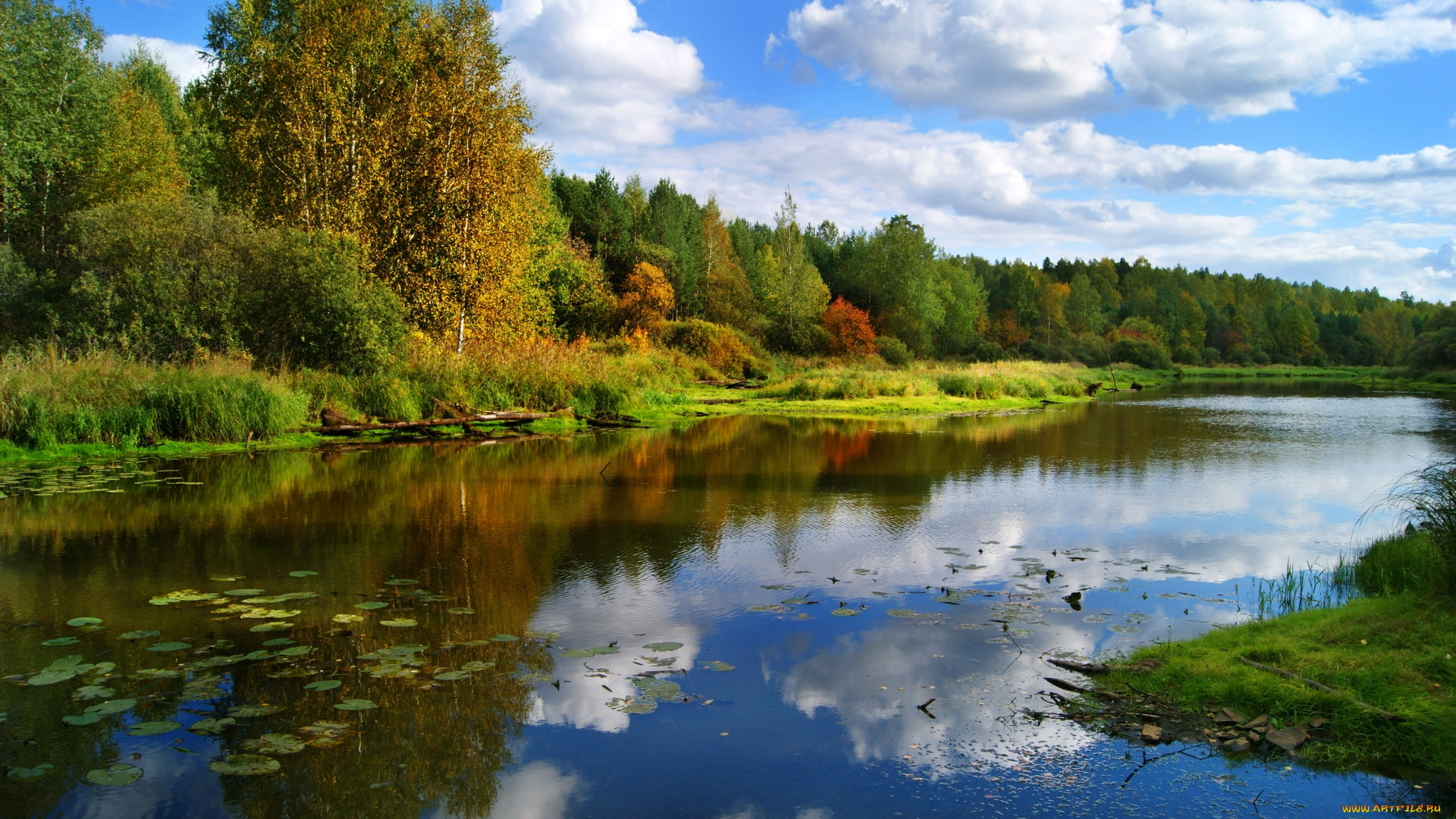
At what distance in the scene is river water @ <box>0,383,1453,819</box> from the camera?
14.0 ft

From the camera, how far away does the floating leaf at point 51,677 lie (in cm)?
531

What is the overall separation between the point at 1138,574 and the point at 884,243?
198 feet

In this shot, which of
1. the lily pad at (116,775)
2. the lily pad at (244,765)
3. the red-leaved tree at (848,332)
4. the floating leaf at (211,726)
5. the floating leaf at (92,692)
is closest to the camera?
the lily pad at (116,775)

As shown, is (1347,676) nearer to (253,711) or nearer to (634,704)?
(634,704)

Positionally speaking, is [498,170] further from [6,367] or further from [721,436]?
[6,367]

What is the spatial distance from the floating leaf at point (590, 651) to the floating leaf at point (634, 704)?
0.81 m

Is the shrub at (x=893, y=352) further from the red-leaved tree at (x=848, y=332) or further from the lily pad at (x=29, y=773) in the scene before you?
the lily pad at (x=29, y=773)

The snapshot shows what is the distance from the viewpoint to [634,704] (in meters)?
5.21

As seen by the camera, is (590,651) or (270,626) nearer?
(590,651)

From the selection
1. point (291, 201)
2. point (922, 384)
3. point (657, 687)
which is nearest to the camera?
point (657, 687)

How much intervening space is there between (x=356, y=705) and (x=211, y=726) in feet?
2.49

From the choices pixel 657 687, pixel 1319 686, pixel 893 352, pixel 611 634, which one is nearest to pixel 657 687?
pixel 657 687

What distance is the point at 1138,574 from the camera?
27.5ft

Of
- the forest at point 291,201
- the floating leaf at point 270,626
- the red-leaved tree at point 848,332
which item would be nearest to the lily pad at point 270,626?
the floating leaf at point 270,626
